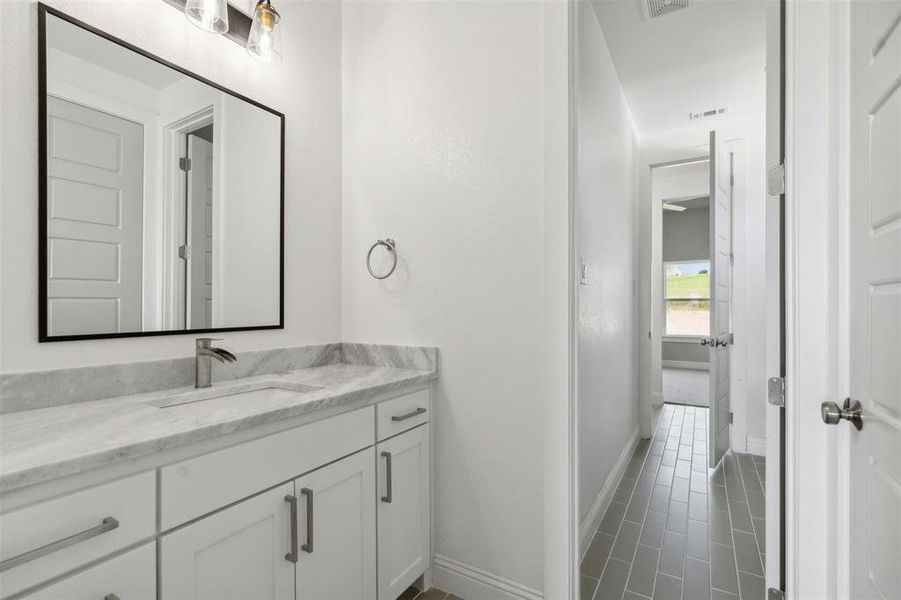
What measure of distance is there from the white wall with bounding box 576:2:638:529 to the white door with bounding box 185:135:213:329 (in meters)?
1.36

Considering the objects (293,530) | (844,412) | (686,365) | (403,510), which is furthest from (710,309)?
(686,365)

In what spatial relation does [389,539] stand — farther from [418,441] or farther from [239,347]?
[239,347]

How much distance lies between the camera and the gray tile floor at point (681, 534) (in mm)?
1780

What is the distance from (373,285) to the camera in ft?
6.44

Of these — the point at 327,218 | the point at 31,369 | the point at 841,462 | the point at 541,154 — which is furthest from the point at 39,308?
the point at 841,462

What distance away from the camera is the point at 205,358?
1425mm

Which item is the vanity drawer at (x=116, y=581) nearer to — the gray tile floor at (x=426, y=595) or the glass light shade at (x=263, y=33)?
the gray tile floor at (x=426, y=595)

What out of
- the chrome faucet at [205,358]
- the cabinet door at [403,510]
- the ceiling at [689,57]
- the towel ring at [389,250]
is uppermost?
the ceiling at [689,57]

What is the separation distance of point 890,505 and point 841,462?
0.98 ft

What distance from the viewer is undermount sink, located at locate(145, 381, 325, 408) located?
1279 mm

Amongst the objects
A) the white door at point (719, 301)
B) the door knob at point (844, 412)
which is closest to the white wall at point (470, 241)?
the door knob at point (844, 412)

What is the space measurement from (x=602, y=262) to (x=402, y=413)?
156 centimetres

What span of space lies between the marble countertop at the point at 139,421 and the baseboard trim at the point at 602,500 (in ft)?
3.85

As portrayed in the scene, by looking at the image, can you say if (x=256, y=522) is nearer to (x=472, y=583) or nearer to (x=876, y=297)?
(x=472, y=583)
